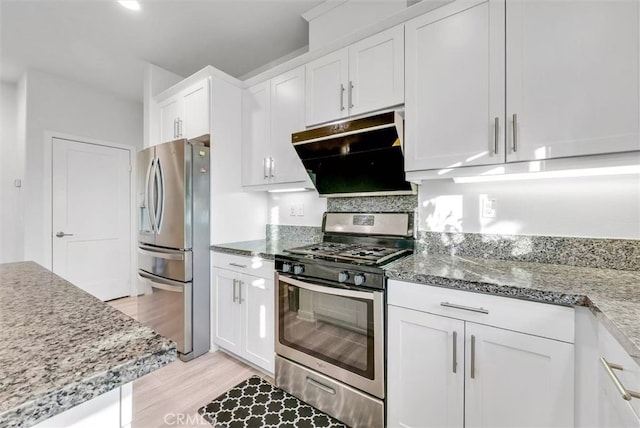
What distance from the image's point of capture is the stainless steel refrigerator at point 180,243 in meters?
2.20

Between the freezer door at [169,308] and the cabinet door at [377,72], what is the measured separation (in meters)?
1.91

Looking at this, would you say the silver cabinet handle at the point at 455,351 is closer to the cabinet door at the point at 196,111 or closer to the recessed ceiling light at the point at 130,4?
the cabinet door at the point at 196,111

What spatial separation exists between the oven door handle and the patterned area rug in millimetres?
748

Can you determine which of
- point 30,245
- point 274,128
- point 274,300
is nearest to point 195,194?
point 274,128

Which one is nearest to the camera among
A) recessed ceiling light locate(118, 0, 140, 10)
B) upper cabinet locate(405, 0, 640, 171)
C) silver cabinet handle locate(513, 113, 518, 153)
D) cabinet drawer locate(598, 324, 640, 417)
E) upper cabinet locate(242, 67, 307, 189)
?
cabinet drawer locate(598, 324, 640, 417)

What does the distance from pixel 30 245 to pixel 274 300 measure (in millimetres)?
3153

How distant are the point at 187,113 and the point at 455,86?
7.26 feet

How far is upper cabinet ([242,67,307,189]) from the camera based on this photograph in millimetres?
2176

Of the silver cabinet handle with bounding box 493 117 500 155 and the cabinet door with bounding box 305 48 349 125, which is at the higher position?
the cabinet door with bounding box 305 48 349 125

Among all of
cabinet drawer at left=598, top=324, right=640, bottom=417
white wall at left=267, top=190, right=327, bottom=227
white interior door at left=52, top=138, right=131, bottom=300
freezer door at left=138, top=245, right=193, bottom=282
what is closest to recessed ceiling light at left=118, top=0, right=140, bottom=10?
white wall at left=267, top=190, right=327, bottom=227

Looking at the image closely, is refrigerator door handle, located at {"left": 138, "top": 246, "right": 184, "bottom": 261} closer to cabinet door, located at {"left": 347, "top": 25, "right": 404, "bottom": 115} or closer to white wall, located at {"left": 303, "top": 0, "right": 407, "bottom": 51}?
cabinet door, located at {"left": 347, "top": 25, "right": 404, "bottom": 115}

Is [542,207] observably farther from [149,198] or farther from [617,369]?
[149,198]

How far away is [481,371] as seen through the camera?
3.79 feet

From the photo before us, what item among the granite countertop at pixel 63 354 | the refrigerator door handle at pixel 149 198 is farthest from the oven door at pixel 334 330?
the refrigerator door handle at pixel 149 198
